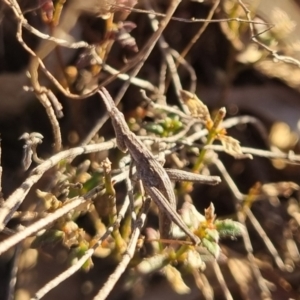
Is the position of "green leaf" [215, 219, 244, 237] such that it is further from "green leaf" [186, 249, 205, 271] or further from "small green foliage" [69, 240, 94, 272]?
"small green foliage" [69, 240, 94, 272]

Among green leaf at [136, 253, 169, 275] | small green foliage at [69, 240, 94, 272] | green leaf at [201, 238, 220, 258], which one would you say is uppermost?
green leaf at [201, 238, 220, 258]

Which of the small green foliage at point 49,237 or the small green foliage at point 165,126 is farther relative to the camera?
the small green foliage at point 165,126

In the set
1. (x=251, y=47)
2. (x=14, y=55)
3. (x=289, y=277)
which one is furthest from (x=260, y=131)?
(x=14, y=55)

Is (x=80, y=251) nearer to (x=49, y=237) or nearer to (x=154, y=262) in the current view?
(x=49, y=237)

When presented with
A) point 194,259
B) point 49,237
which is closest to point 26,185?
point 49,237

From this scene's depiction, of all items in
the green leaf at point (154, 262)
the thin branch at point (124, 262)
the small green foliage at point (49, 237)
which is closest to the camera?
the thin branch at point (124, 262)

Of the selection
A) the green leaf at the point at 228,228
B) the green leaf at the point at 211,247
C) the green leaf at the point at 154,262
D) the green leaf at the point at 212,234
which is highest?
the green leaf at the point at 228,228

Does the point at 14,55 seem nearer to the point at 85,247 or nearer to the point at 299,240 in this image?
the point at 85,247

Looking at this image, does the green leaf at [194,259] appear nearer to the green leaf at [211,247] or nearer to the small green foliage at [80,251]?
the green leaf at [211,247]

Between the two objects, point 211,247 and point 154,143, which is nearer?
point 211,247

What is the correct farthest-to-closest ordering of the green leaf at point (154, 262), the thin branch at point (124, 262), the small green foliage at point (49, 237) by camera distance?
the green leaf at point (154, 262)
the small green foliage at point (49, 237)
the thin branch at point (124, 262)

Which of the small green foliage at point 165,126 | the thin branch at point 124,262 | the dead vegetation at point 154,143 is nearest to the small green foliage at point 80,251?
the dead vegetation at point 154,143

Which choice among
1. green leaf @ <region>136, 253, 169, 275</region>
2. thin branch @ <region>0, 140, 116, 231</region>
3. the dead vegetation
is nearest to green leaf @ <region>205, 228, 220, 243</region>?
the dead vegetation
